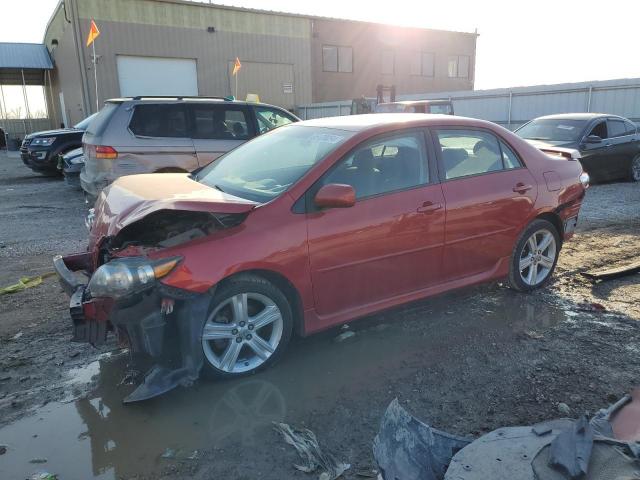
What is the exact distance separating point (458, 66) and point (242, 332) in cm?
4052

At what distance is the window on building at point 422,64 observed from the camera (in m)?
36.4

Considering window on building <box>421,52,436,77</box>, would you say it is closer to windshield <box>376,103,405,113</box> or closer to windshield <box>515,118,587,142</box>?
windshield <box>376,103,405,113</box>

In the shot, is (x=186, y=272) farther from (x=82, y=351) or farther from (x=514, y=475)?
(x=514, y=475)

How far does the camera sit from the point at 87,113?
23484mm

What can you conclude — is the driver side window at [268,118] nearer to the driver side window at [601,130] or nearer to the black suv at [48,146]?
the black suv at [48,146]

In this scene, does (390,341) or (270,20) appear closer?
(390,341)

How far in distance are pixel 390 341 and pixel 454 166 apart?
1.53 m

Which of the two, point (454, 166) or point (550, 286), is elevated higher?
point (454, 166)

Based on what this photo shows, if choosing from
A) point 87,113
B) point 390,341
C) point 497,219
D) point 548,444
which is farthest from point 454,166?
point 87,113

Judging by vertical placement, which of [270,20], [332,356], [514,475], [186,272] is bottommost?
[332,356]

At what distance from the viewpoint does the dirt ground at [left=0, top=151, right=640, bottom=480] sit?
2.66m

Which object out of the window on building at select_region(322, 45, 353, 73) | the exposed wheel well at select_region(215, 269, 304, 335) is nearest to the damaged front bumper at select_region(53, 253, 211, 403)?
the exposed wheel well at select_region(215, 269, 304, 335)

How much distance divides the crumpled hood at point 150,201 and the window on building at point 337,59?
29881 mm

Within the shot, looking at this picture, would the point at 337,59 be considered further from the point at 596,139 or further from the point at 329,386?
the point at 329,386
